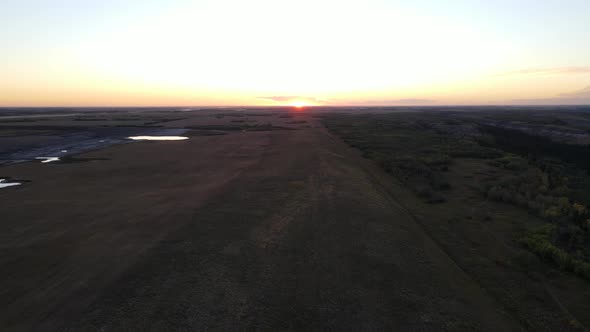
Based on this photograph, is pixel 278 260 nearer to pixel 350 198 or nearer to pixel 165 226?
pixel 165 226

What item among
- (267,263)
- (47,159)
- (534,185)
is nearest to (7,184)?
(47,159)

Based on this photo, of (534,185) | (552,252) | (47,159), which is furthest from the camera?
(47,159)

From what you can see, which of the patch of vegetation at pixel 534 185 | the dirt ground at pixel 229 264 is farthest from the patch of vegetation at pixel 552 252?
the dirt ground at pixel 229 264

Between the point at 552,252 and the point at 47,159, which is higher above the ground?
the point at 47,159

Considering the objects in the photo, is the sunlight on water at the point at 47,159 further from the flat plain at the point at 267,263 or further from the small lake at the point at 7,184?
the flat plain at the point at 267,263

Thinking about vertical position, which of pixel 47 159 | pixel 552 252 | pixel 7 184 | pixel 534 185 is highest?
pixel 47 159

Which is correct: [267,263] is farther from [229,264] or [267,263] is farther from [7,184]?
[7,184]

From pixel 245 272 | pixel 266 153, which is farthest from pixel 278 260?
pixel 266 153
